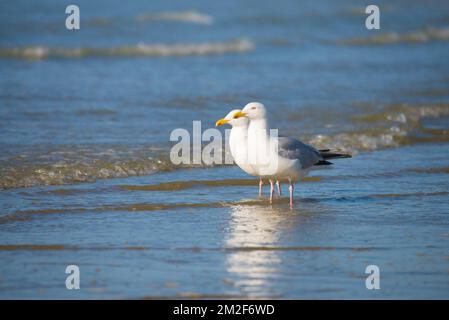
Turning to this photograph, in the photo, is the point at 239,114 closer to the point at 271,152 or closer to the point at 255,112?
the point at 255,112

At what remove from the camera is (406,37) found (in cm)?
2345

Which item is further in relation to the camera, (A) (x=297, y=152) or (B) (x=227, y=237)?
(A) (x=297, y=152)

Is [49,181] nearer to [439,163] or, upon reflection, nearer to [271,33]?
[439,163]

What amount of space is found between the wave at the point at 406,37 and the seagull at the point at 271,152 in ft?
47.9

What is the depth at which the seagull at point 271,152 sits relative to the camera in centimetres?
730

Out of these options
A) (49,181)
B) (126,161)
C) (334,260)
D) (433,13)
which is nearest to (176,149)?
(126,161)

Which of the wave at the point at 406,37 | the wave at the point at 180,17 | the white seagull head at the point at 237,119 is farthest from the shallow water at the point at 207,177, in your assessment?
the wave at the point at 180,17

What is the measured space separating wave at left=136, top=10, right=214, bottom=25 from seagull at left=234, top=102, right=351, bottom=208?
678 inches

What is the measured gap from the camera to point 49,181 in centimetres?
801

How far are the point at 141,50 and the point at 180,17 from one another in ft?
21.3

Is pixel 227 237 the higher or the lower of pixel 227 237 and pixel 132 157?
the lower

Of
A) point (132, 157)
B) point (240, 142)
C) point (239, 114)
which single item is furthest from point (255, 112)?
point (132, 157)

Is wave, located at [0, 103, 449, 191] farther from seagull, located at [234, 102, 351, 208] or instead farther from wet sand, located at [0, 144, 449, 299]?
seagull, located at [234, 102, 351, 208]
